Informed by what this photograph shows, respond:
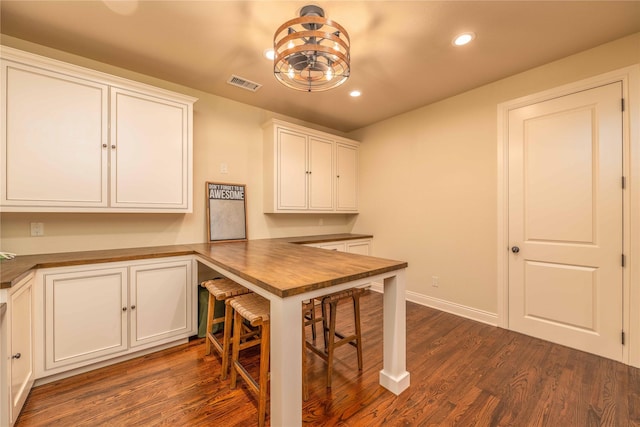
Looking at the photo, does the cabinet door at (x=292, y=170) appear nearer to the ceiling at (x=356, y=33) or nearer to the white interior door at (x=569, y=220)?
the ceiling at (x=356, y=33)

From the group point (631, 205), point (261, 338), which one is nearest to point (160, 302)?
point (261, 338)

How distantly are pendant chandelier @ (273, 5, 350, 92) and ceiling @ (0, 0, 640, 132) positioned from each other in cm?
24

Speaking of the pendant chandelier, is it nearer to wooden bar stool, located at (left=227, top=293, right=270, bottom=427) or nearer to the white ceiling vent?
the white ceiling vent

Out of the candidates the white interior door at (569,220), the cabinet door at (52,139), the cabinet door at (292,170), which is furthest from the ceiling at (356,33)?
the cabinet door at (292,170)

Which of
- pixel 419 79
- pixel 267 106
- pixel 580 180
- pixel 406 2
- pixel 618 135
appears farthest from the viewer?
pixel 267 106

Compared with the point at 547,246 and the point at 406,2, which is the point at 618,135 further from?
the point at 406,2

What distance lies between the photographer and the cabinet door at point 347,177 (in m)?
4.07

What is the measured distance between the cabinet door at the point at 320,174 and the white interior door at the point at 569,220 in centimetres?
220

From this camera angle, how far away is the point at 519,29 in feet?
6.54

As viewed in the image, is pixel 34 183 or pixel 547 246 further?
pixel 547 246

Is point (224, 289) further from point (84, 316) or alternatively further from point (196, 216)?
point (196, 216)

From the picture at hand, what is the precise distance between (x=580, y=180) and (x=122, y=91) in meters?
4.09

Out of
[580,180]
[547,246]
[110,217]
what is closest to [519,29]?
[580,180]

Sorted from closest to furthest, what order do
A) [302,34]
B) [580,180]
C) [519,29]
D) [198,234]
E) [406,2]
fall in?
[302,34], [406,2], [519,29], [580,180], [198,234]
